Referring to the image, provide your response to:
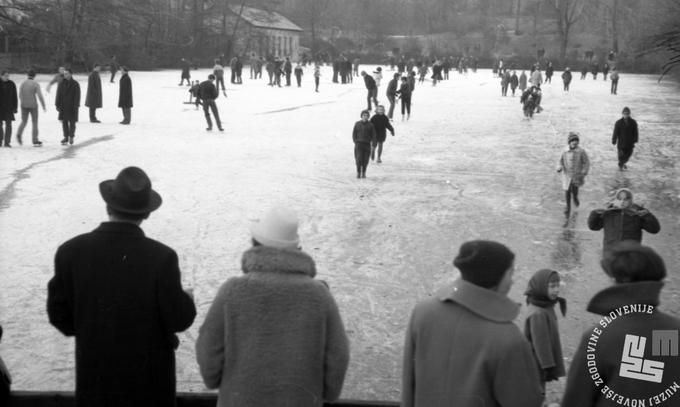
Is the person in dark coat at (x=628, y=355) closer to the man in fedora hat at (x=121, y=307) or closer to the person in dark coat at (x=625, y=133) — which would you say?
the man in fedora hat at (x=121, y=307)

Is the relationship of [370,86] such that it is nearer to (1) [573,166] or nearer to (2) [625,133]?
(2) [625,133]

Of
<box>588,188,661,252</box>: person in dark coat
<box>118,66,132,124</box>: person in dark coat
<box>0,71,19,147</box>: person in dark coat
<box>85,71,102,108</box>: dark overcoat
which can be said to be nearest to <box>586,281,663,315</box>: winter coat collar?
<box>588,188,661,252</box>: person in dark coat

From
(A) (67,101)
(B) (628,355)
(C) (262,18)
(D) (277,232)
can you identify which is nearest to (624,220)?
(B) (628,355)

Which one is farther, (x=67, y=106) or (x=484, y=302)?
(x=67, y=106)

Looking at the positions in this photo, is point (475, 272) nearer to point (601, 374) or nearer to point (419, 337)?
point (419, 337)

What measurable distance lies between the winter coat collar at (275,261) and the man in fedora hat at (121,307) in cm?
51

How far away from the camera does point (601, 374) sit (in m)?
2.79

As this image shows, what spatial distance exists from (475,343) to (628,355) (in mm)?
529

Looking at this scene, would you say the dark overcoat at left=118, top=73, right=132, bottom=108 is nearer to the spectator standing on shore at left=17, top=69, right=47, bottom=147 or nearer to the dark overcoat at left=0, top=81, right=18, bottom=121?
the spectator standing on shore at left=17, top=69, right=47, bottom=147

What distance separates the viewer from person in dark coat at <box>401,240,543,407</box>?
275 centimetres

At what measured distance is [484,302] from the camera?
112 inches

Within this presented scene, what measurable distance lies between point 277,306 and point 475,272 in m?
0.75

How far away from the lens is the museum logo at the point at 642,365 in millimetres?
2740

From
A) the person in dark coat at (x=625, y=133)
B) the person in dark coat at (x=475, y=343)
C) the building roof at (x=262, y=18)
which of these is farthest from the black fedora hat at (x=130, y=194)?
the building roof at (x=262, y=18)
